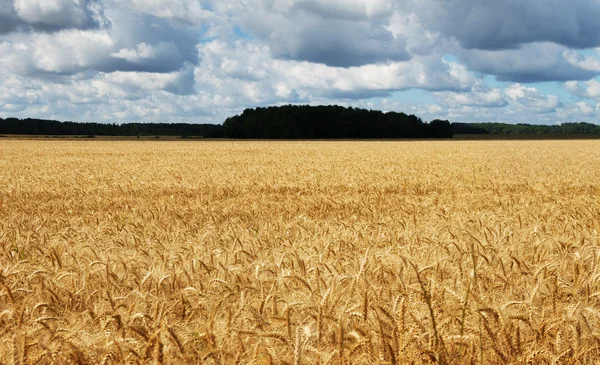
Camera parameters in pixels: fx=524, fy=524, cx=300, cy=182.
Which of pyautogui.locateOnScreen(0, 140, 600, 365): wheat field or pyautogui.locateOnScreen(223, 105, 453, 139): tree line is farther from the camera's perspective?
pyautogui.locateOnScreen(223, 105, 453, 139): tree line

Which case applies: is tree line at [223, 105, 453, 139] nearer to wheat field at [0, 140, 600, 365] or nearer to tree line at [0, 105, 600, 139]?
tree line at [0, 105, 600, 139]

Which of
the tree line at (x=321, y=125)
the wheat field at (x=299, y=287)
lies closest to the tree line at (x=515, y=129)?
the tree line at (x=321, y=125)

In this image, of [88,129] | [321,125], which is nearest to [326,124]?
[321,125]

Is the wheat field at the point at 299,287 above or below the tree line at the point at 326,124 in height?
below

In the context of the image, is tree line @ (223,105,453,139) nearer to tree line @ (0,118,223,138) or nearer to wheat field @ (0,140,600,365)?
tree line @ (0,118,223,138)

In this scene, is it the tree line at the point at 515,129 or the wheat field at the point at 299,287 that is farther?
the tree line at the point at 515,129

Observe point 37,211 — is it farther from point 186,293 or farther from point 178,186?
point 186,293

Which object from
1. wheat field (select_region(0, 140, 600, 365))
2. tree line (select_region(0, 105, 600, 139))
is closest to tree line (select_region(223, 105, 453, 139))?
tree line (select_region(0, 105, 600, 139))

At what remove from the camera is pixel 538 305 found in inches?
128

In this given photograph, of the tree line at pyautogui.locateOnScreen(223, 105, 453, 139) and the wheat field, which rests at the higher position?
the tree line at pyautogui.locateOnScreen(223, 105, 453, 139)

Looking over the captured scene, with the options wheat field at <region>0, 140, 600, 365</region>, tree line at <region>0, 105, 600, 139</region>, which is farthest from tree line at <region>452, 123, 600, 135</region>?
wheat field at <region>0, 140, 600, 365</region>

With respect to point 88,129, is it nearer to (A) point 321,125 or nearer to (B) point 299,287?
(A) point 321,125

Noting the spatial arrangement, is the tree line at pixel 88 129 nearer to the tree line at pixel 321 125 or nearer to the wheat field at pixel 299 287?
the tree line at pixel 321 125

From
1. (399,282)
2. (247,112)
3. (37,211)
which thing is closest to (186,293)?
(399,282)
